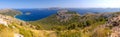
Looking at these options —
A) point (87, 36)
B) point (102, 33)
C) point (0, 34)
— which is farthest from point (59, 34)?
point (0, 34)

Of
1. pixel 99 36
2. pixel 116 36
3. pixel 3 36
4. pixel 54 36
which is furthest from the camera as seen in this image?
pixel 54 36

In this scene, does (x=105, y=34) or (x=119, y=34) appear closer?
(x=105, y=34)

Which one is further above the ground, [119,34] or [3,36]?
[3,36]

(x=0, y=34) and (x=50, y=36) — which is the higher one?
(x=0, y=34)

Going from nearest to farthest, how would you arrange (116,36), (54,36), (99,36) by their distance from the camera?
(99,36) < (116,36) < (54,36)

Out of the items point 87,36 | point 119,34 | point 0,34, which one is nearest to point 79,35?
point 87,36

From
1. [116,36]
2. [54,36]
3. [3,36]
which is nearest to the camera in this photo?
[3,36]

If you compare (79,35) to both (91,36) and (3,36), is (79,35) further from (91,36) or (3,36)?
(3,36)

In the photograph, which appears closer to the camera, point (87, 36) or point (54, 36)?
point (87, 36)

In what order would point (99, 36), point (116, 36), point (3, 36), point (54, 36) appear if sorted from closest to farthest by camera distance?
point (3, 36)
point (99, 36)
point (116, 36)
point (54, 36)

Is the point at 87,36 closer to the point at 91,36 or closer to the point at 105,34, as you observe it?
the point at 91,36
